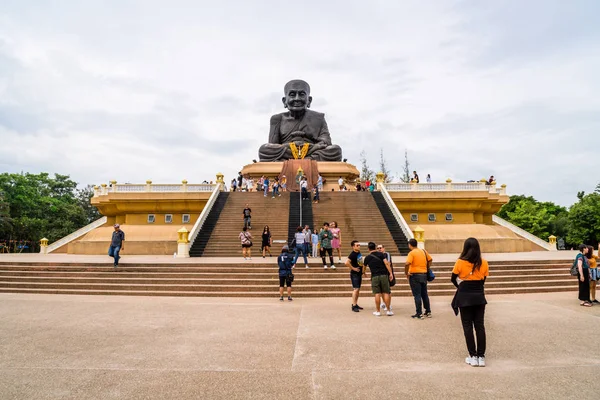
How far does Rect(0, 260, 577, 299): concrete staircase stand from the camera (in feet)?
33.0

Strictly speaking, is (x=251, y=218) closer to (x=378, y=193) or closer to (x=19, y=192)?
(x=378, y=193)

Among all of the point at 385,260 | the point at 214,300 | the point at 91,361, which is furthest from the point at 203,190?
the point at 91,361

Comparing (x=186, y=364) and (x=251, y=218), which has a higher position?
(x=251, y=218)

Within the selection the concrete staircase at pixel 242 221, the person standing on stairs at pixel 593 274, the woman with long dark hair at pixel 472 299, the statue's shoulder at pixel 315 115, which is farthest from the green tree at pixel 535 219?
the woman with long dark hair at pixel 472 299

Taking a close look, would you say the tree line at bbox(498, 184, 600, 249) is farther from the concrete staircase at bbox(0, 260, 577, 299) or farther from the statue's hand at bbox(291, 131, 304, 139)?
the statue's hand at bbox(291, 131, 304, 139)

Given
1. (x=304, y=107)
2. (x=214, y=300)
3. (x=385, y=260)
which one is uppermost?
(x=304, y=107)

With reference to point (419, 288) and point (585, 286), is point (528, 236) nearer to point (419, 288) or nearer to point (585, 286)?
point (585, 286)

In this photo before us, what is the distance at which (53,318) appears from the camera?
23.0ft

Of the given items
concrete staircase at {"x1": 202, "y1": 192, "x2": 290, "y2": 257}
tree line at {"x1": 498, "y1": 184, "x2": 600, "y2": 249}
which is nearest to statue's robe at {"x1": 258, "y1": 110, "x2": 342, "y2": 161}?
concrete staircase at {"x1": 202, "y1": 192, "x2": 290, "y2": 257}

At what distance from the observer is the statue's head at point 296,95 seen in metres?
31.2

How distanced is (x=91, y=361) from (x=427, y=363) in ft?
13.0

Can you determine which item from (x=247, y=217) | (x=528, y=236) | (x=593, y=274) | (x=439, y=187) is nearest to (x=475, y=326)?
(x=593, y=274)

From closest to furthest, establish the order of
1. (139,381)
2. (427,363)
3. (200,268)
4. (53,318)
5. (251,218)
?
(139,381) < (427,363) < (53,318) < (200,268) < (251,218)

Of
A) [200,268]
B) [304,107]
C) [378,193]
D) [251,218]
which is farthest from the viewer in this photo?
[304,107]
